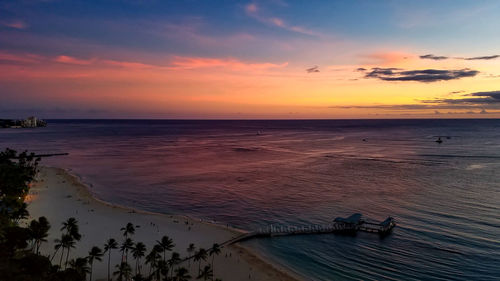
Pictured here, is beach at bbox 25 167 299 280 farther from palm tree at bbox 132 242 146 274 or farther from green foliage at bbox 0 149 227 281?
green foliage at bbox 0 149 227 281

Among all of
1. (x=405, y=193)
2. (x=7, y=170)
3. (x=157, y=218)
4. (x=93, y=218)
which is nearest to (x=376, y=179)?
(x=405, y=193)

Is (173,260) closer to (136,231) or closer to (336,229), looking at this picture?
(136,231)

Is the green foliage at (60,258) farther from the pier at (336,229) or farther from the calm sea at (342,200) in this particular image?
the calm sea at (342,200)

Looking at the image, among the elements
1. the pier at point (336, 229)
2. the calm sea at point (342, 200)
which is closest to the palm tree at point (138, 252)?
the calm sea at point (342, 200)

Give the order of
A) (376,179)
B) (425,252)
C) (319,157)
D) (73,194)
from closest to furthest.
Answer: (425,252), (73,194), (376,179), (319,157)

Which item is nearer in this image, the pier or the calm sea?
the calm sea

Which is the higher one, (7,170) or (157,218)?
(7,170)

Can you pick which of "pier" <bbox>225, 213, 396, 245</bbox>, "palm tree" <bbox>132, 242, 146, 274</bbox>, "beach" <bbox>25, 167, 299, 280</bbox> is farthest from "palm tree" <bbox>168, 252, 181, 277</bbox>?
"pier" <bbox>225, 213, 396, 245</bbox>

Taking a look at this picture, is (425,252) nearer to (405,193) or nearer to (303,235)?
(303,235)
